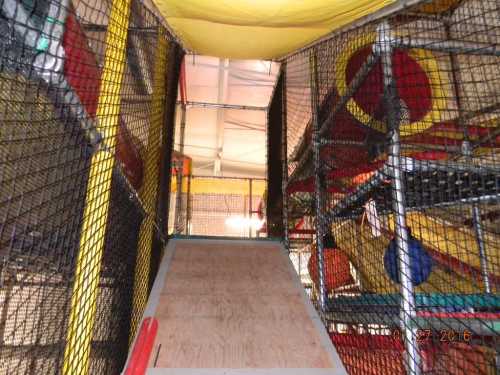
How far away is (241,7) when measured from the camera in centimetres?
203

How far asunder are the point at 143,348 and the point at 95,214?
64 cm

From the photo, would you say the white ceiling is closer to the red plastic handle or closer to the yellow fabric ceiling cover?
the yellow fabric ceiling cover

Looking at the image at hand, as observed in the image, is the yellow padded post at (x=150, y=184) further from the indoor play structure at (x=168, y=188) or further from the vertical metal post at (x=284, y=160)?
the vertical metal post at (x=284, y=160)

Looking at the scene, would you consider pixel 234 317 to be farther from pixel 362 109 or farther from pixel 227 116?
pixel 227 116

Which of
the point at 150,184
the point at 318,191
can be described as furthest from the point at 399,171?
the point at 150,184

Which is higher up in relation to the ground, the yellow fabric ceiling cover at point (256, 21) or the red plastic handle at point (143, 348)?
the yellow fabric ceiling cover at point (256, 21)

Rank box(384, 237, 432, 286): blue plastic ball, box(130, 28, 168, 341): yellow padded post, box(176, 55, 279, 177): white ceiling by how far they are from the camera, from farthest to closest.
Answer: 1. box(176, 55, 279, 177): white ceiling
2. box(130, 28, 168, 341): yellow padded post
3. box(384, 237, 432, 286): blue plastic ball

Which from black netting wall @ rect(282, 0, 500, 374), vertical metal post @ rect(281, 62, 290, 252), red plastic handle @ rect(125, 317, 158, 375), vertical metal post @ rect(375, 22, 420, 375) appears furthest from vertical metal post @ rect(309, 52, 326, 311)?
red plastic handle @ rect(125, 317, 158, 375)

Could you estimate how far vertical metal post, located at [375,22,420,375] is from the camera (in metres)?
1.40

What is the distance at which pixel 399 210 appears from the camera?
1.48 meters

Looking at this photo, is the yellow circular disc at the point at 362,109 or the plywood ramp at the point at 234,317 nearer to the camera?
the plywood ramp at the point at 234,317

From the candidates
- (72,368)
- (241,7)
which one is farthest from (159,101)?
(72,368)

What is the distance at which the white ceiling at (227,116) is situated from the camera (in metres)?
8.07

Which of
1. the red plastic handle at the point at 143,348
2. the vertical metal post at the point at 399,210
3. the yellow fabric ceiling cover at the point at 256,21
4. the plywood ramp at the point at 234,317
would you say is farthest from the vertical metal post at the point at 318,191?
the red plastic handle at the point at 143,348
